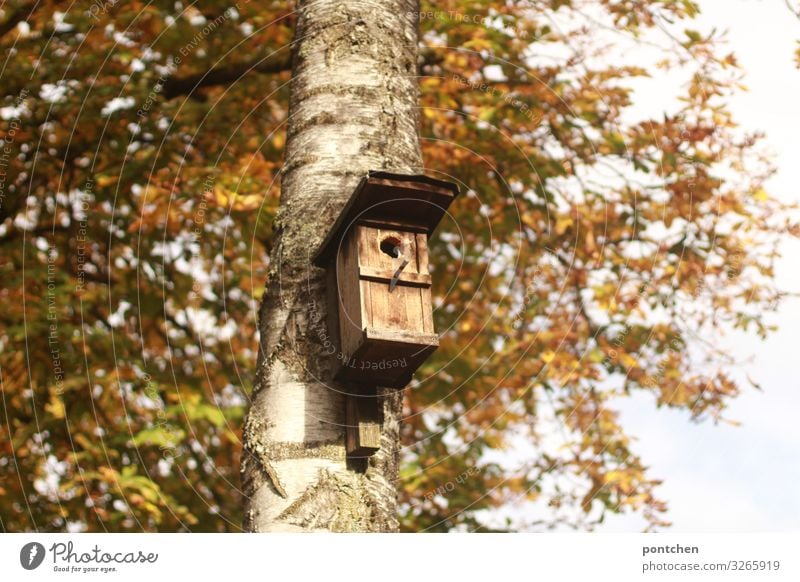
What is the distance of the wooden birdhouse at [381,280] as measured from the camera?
2.79 m

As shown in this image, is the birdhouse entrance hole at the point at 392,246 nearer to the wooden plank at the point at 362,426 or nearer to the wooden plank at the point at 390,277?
the wooden plank at the point at 390,277

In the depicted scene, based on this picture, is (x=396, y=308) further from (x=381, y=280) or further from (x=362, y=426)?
(x=362, y=426)

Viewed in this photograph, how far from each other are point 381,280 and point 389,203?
25 centimetres

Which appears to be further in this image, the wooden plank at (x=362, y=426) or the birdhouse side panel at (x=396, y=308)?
the birdhouse side panel at (x=396, y=308)

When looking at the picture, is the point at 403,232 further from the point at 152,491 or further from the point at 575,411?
the point at 575,411

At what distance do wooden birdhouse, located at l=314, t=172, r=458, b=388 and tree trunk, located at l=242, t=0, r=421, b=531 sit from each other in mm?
88

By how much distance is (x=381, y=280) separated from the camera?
2908mm

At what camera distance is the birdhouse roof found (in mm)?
2826

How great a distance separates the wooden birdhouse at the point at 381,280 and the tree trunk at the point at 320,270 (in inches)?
3.5

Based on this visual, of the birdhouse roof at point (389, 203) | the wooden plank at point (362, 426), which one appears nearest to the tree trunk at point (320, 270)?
the wooden plank at point (362, 426)

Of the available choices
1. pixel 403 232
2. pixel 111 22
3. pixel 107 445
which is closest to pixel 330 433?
pixel 403 232

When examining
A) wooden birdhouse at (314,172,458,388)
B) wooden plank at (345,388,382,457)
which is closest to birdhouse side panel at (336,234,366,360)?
wooden birdhouse at (314,172,458,388)

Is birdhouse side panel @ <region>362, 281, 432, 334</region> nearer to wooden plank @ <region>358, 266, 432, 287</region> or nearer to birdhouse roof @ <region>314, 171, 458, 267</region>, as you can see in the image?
wooden plank @ <region>358, 266, 432, 287</region>

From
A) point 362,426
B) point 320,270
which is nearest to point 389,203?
point 320,270
